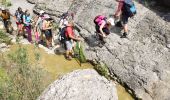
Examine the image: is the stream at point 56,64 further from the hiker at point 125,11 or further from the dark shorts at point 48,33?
the hiker at point 125,11

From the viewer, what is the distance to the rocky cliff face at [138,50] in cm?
1417

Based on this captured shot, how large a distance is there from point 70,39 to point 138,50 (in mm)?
2655

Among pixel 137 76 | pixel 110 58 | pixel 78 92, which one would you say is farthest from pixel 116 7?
pixel 78 92

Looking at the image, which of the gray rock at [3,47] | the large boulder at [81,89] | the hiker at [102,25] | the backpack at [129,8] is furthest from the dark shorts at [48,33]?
the large boulder at [81,89]

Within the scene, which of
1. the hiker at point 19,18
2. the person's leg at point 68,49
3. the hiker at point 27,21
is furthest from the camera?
the hiker at point 19,18

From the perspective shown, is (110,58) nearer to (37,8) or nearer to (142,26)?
(142,26)

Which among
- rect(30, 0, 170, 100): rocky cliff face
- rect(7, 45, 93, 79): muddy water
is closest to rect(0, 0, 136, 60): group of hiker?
rect(7, 45, 93, 79): muddy water

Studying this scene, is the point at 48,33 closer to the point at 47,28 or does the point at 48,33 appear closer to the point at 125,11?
the point at 47,28

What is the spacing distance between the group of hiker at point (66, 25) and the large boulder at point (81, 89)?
4.45 metres

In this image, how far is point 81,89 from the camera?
34.3ft

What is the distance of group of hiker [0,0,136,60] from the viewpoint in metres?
15.4

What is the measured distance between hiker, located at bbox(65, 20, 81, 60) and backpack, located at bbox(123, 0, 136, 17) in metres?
2.17

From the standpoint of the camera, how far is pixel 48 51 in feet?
54.8

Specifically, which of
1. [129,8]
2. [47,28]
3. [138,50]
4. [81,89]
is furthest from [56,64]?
[81,89]
